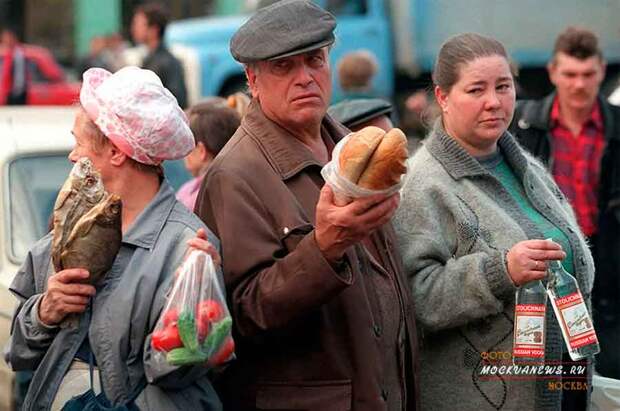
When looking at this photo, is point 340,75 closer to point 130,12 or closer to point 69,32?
point 130,12

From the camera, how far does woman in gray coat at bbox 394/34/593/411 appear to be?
161 inches

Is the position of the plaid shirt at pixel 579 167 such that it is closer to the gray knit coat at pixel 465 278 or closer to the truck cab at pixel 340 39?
the gray knit coat at pixel 465 278

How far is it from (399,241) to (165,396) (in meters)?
1.03

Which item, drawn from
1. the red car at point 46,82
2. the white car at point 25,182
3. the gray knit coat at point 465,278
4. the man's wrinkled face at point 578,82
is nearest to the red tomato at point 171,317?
the gray knit coat at point 465,278

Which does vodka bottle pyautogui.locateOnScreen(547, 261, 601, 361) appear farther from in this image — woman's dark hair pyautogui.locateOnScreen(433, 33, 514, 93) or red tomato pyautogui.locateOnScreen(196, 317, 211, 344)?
red tomato pyautogui.locateOnScreen(196, 317, 211, 344)

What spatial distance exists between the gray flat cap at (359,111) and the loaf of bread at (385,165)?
2.05 meters

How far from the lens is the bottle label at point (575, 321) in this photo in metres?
4.05

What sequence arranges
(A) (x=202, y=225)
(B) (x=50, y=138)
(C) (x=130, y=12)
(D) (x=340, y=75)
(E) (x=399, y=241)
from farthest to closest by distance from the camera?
1. (C) (x=130, y=12)
2. (D) (x=340, y=75)
3. (B) (x=50, y=138)
4. (E) (x=399, y=241)
5. (A) (x=202, y=225)

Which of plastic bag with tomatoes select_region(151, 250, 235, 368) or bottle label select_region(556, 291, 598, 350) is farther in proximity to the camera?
bottle label select_region(556, 291, 598, 350)

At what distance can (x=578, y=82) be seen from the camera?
22.0 feet

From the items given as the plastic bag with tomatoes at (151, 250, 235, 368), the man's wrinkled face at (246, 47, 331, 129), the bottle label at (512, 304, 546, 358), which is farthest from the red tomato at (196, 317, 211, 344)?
the bottle label at (512, 304, 546, 358)

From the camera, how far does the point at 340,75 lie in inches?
344

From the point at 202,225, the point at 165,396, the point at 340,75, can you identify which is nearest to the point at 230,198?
the point at 202,225

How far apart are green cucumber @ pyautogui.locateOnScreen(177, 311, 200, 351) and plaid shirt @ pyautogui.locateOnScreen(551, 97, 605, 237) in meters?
3.57
